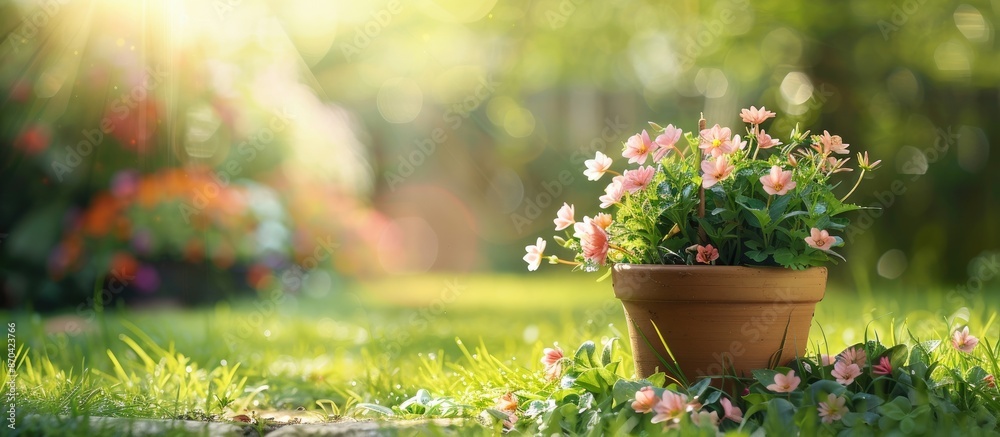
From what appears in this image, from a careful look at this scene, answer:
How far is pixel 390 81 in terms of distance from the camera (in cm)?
1243

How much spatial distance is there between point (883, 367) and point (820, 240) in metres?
0.45

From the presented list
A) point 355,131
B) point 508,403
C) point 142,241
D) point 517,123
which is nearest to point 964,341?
point 508,403

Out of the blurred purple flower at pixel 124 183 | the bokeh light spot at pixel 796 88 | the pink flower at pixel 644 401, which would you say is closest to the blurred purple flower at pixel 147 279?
the blurred purple flower at pixel 124 183

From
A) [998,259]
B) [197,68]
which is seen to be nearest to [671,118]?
[998,259]

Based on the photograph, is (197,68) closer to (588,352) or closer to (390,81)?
(588,352)

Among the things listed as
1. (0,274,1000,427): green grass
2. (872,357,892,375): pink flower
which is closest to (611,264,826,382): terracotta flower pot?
(872,357,892,375): pink flower

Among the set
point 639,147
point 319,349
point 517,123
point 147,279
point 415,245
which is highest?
point 639,147

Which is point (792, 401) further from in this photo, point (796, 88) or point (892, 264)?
point (892, 264)

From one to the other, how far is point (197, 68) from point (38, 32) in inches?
45.3

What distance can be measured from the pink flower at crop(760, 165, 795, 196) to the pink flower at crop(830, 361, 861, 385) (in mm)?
500

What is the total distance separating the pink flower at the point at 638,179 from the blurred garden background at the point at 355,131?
146cm

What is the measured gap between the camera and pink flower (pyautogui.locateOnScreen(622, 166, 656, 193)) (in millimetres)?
2305

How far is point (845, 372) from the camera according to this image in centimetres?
219

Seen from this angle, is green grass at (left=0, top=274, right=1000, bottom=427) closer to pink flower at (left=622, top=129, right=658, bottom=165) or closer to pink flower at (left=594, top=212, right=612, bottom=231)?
pink flower at (left=594, top=212, right=612, bottom=231)
